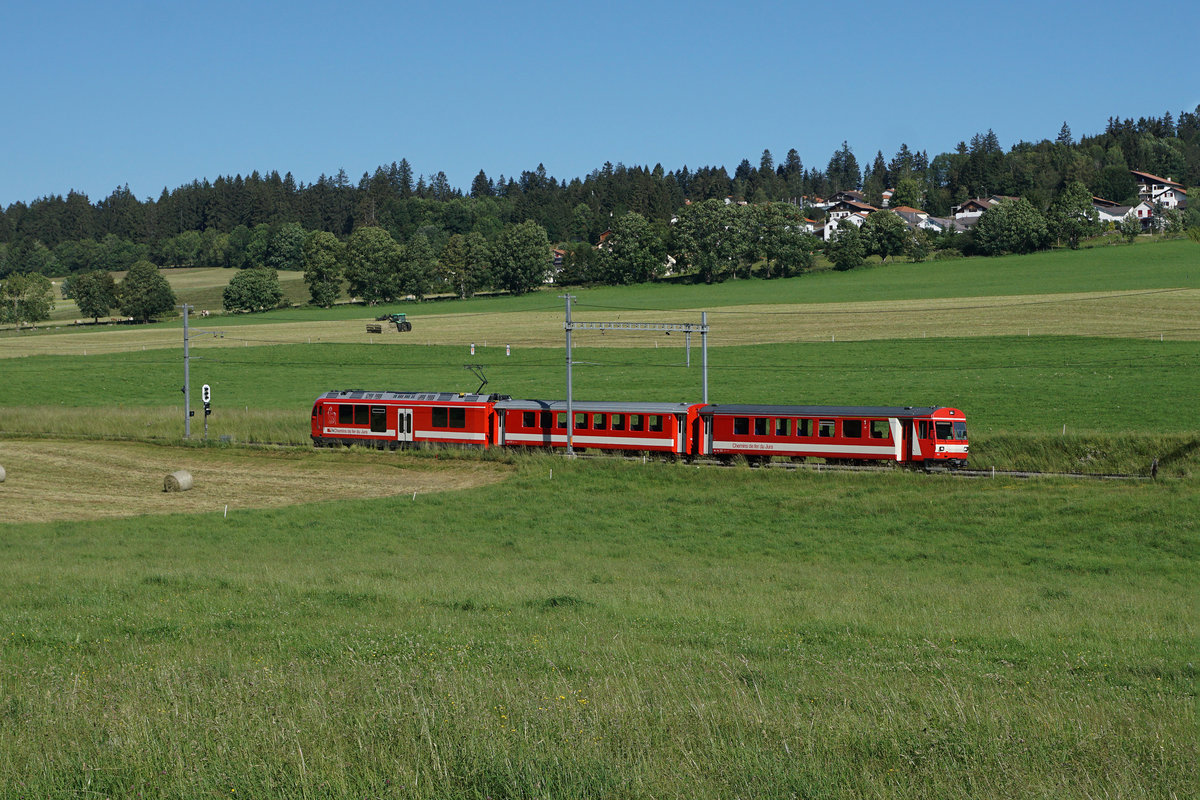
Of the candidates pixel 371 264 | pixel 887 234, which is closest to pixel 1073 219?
pixel 887 234

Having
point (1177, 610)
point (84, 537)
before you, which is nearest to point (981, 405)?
point (1177, 610)

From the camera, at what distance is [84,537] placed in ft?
101

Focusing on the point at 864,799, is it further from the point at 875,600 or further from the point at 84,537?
the point at 84,537

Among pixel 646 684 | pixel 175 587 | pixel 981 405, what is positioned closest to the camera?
pixel 646 684

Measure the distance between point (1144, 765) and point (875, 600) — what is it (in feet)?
42.8

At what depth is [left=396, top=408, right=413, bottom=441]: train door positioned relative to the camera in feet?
162

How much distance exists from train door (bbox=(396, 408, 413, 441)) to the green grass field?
264 centimetres

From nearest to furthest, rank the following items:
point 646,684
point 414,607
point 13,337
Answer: point 646,684
point 414,607
point 13,337

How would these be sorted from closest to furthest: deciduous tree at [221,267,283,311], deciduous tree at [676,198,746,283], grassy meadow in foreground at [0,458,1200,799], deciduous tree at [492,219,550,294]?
1. grassy meadow in foreground at [0,458,1200,799]
2. deciduous tree at [676,198,746,283]
3. deciduous tree at [221,267,283,311]
4. deciduous tree at [492,219,550,294]

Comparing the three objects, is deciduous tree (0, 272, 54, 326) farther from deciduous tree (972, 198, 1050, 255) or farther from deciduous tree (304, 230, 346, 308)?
deciduous tree (972, 198, 1050, 255)

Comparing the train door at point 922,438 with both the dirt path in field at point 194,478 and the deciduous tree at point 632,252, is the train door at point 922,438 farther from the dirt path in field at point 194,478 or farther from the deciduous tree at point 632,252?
the deciduous tree at point 632,252

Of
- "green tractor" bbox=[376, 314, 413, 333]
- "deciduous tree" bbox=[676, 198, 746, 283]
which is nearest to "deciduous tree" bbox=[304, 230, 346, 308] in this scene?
"green tractor" bbox=[376, 314, 413, 333]

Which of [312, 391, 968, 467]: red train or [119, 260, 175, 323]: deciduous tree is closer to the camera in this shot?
[312, 391, 968, 467]: red train

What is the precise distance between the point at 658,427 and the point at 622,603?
84.1 feet
